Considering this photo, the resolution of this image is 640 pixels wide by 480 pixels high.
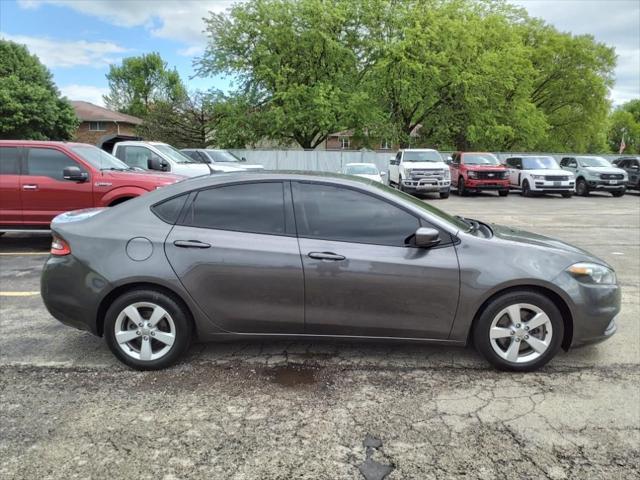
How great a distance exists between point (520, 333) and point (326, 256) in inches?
61.3

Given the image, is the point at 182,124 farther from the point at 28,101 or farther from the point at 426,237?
the point at 426,237

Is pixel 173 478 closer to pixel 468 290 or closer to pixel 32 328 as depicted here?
pixel 468 290

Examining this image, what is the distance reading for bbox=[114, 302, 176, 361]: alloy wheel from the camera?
367 centimetres

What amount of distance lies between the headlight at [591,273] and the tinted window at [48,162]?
7184 mm

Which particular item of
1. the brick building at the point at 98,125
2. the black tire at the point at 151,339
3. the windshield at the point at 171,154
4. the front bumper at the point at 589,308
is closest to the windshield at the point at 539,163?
the windshield at the point at 171,154

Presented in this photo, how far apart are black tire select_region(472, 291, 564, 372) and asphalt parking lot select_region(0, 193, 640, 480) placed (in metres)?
0.11

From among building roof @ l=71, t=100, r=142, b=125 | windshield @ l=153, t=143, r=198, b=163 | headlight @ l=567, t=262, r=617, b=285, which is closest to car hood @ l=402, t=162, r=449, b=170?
windshield @ l=153, t=143, r=198, b=163

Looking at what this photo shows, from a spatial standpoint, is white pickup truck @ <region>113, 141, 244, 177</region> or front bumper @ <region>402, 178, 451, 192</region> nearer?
white pickup truck @ <region>113, 141, 244, 177</region>

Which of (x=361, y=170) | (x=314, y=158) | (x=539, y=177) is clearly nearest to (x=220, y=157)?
(x=361, y=170)

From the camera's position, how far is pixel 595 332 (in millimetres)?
3682

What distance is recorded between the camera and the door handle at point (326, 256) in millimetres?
3553

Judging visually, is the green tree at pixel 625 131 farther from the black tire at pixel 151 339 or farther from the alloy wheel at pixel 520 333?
the black tire at pixel 151 339

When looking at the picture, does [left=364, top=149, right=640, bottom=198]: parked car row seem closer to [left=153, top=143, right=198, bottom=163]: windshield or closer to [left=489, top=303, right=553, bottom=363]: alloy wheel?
[left=153, top=143, right=198, bottom=163]: windshield

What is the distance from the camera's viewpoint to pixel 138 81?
7844cm
